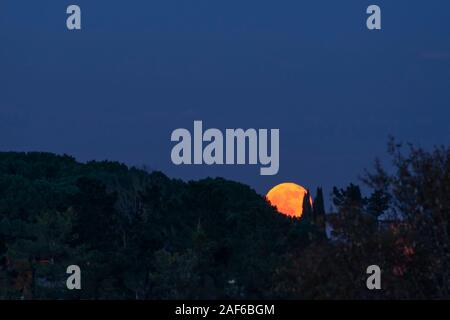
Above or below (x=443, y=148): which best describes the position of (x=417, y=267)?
below

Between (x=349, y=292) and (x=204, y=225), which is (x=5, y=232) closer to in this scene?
(x=204, y=225)

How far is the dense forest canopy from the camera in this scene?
733 inches

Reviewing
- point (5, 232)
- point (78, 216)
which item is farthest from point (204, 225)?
point (5, 232)

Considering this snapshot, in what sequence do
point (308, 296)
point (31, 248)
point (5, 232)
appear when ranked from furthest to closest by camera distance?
1. point (5, 232)
2. point (31, 248)
3. point (308, 296)

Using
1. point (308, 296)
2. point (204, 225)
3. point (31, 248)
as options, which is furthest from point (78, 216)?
point (308, 296)

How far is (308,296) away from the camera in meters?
19.7

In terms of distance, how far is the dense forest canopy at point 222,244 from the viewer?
18.6 meters

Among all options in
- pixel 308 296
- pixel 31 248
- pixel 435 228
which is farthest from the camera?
pixel 31 248

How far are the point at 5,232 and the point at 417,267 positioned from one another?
35589mm

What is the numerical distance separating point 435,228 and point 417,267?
0.83 meters

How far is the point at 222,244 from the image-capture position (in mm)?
40594

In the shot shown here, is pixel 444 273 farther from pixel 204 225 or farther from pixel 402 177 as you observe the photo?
pixel 204 225
